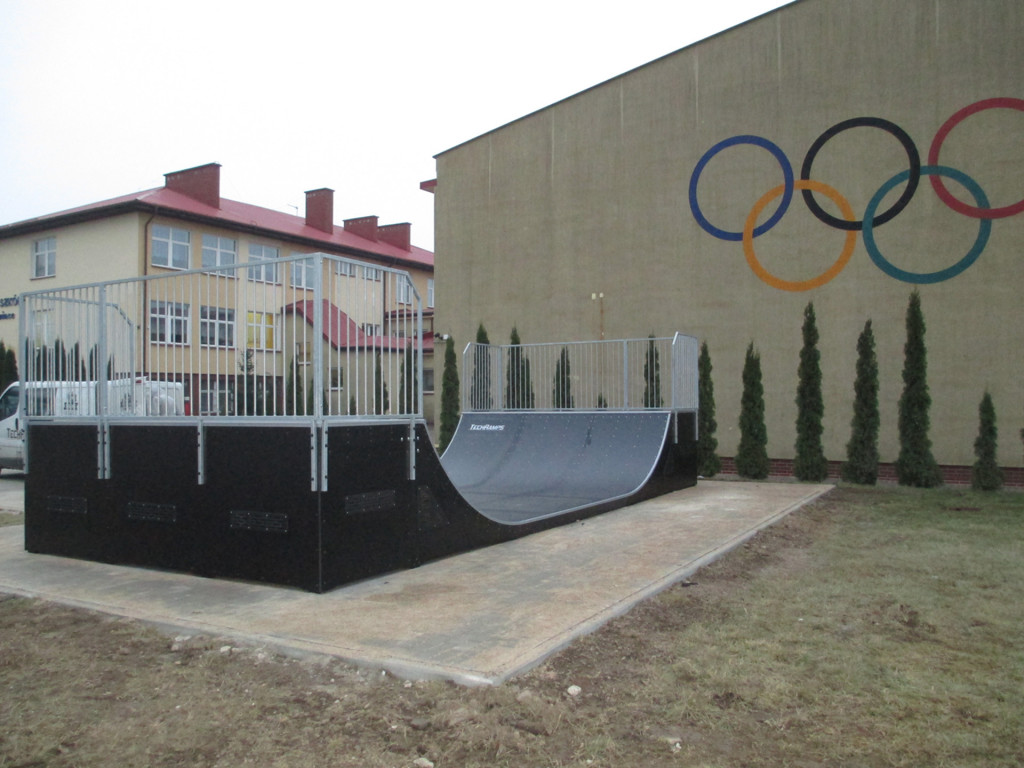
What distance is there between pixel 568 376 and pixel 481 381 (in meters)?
2.19

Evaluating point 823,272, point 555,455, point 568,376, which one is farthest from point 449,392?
point 823,272

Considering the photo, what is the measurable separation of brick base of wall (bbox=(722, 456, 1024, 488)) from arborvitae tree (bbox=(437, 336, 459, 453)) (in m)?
5.96

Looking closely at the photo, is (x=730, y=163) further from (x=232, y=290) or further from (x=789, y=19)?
(x=232, y=290)

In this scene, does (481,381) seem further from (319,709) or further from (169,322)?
(319,709)

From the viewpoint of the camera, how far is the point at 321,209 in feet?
122

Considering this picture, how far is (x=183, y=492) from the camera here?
6117 millimetres

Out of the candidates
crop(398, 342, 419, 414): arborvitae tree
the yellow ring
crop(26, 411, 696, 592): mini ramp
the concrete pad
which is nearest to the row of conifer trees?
the yellow ring

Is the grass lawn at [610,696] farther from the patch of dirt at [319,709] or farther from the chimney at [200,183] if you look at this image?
the chimney at [200,183]

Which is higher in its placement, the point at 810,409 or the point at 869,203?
the point at 869,203

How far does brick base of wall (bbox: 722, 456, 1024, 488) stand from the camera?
1283 cm

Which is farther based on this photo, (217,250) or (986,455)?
(217,250)

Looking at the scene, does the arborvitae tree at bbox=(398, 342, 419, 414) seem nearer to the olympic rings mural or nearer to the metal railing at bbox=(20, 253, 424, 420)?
the metal railing at bbox=(20, 253, 424, 420)

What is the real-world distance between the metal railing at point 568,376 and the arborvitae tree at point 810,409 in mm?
2296

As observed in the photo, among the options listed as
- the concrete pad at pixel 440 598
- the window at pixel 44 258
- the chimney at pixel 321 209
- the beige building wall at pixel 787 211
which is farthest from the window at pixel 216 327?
the chimney at pixel 321 209
